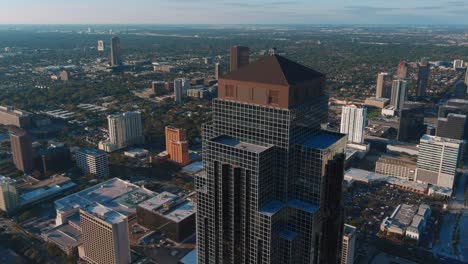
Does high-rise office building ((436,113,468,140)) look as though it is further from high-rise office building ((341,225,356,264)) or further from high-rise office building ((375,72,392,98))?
high-rise office building ((341,225,356,264))

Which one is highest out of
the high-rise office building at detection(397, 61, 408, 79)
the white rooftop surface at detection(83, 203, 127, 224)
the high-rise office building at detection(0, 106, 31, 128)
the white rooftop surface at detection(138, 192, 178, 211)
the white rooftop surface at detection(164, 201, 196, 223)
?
the high-rise office building at detection(397, 61, 408, 79)

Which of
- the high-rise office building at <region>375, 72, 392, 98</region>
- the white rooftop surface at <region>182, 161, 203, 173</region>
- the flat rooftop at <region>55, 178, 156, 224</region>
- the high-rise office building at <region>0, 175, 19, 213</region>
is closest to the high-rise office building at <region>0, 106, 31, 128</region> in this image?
the high-rise office building at <region>0, 175, 19, 213</region>

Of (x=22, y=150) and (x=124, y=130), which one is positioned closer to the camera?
(x=22, y=150)

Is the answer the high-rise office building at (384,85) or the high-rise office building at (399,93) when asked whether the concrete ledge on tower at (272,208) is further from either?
the high-rise office building at (384,85)

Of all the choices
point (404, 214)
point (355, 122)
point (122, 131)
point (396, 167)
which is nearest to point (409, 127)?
point (355, 122)

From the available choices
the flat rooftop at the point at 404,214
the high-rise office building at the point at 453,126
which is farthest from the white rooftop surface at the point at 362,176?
the high-rise office building at the point at 453,126

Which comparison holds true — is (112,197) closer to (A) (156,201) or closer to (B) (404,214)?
(A) (156,201)
